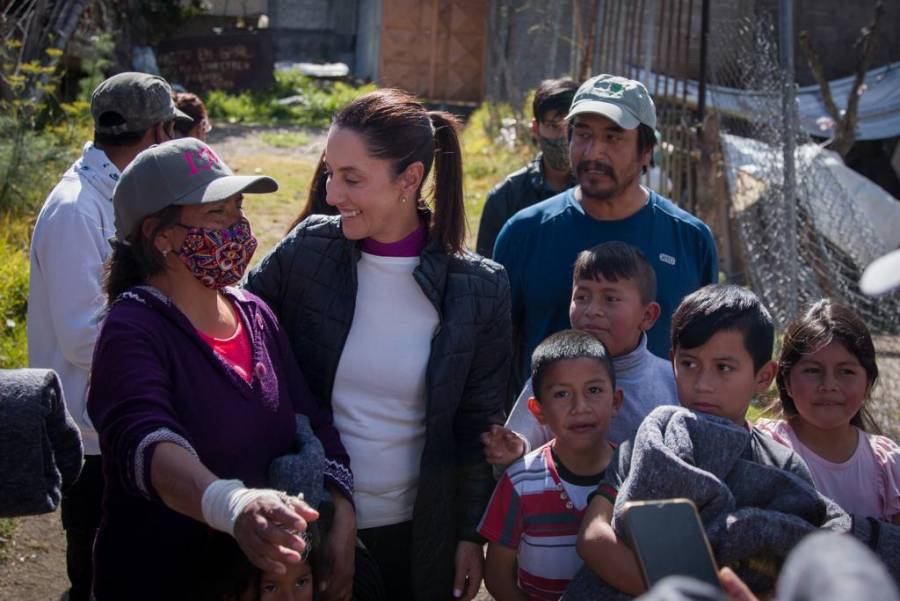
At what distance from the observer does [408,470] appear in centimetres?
287

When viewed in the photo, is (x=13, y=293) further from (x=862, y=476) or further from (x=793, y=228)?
(x=862, y=476)

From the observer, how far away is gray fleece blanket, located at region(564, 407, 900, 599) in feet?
7.09

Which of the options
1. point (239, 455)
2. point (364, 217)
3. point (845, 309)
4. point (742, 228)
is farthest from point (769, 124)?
point (239, 455)

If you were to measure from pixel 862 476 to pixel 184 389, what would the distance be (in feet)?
5.62

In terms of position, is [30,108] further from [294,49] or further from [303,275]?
[294,49]

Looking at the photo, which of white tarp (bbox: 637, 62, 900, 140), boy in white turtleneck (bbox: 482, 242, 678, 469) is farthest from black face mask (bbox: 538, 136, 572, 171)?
white tarp (bbox: 637, 62, 900, 140)

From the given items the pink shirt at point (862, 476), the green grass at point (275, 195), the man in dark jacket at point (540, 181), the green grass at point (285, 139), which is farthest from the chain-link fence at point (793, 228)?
the green grass at point (285, 139)

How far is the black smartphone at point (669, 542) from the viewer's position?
4.33 feet

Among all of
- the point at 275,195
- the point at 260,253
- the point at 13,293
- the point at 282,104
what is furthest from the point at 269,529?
the point at 282,104

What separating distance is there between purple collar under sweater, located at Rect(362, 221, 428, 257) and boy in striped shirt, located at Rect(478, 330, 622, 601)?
437 mm

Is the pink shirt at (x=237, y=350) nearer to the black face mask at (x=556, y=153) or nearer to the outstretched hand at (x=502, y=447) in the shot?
the outstretched hand at (x=502, y=447)

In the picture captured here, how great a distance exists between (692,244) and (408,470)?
1255 mm

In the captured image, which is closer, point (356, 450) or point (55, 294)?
point (356, 450)

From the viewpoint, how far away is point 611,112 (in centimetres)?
332
